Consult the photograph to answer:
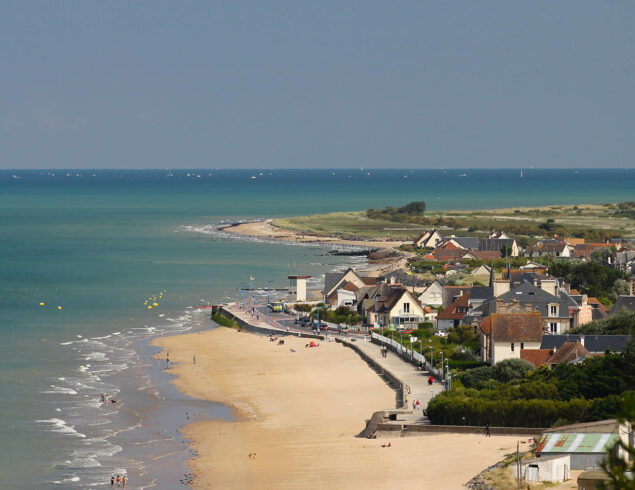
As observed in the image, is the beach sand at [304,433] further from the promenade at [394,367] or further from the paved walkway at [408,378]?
the paved walkway at [408,378]

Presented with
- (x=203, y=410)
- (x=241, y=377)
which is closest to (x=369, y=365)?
(x=241, y=377)

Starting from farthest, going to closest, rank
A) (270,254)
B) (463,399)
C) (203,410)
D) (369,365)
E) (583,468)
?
(270,254) < (369,365) < (203,410) < (463,399) < (583,468)

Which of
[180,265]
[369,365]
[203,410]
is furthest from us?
[180,265]

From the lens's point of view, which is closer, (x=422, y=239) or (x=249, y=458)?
(x=249, y=458)

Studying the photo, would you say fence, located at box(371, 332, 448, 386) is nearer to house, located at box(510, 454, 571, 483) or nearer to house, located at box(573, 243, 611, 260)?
house, located at box(510, 454, 571, 483)

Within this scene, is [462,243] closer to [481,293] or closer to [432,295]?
[432,295]

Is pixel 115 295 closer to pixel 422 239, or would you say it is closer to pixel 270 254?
pixel 270 254
